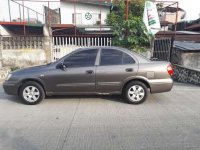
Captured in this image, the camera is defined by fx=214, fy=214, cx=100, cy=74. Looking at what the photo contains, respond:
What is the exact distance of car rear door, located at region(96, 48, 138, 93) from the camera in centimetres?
570

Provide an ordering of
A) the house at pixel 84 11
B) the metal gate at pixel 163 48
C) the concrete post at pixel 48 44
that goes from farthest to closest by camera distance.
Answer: the house at pixel 84 11, the concrete post at pixel 48 44, the metal gate at pixel 163 48

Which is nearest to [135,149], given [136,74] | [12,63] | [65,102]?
[136,74]

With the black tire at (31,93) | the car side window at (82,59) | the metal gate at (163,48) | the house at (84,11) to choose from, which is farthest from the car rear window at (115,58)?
the house at (84,11)

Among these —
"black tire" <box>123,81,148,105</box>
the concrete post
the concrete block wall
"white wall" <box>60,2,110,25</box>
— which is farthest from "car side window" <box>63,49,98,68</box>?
"white wall" <box>60,2,110,25</box>

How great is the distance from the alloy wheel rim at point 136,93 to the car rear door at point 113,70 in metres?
0.31

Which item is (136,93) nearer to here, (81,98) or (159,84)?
(159,84)

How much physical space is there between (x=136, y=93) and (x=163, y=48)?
199 inches

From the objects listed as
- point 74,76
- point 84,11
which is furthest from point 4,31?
point 74,76

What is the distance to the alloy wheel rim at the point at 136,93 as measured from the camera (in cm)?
574

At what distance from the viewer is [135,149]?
11.5ft

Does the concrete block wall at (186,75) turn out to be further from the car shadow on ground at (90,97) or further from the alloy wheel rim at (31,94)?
the alloy wheel rim at (31,94)

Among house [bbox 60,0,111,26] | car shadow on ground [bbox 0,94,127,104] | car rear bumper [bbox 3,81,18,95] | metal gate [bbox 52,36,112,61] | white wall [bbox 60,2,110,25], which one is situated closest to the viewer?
car rear bumper [bbox 3,81,18,95]

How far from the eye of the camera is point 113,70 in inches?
225

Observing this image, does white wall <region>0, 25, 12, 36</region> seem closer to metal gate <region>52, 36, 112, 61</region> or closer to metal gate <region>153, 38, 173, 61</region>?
metal gate <region>52, 36, 112, 61</region>
